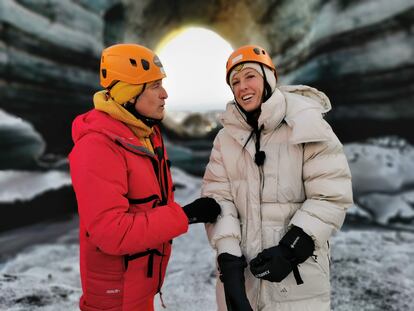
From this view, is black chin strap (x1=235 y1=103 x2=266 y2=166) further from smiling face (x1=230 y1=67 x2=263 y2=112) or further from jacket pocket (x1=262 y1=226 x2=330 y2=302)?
jacket pocket (x1=262 y1=226 x2=330 y2=302)

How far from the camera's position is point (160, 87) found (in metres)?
1.62

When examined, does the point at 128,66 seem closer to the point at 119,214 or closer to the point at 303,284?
the point at 119,214

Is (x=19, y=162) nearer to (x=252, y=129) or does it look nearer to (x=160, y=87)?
(x=160, y=87)

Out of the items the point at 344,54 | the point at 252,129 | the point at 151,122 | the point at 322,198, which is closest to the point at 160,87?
the point at 151,122

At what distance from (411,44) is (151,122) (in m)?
4.46

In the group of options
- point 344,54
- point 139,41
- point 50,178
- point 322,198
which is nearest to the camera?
point 322,198

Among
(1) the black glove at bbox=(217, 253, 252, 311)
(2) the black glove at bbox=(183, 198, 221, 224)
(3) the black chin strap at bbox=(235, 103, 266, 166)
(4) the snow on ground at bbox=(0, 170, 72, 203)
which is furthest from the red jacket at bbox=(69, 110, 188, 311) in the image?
(4) the snow on ground at bbox=(0, 170, 72, 203)

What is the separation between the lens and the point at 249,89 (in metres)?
1.58

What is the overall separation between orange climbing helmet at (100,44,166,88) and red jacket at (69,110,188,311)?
0.60 ft

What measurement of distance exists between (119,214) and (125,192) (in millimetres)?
92

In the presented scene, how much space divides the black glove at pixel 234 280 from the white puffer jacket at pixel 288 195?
0.15ft

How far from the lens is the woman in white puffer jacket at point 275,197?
55.4 inches

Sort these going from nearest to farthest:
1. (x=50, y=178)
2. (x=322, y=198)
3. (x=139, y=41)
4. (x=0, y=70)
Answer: (x=322, y=198), (x=0, y=70), (x=50, y=178), (x=139, y=41)

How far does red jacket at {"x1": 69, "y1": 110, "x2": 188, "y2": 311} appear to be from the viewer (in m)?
1.27
